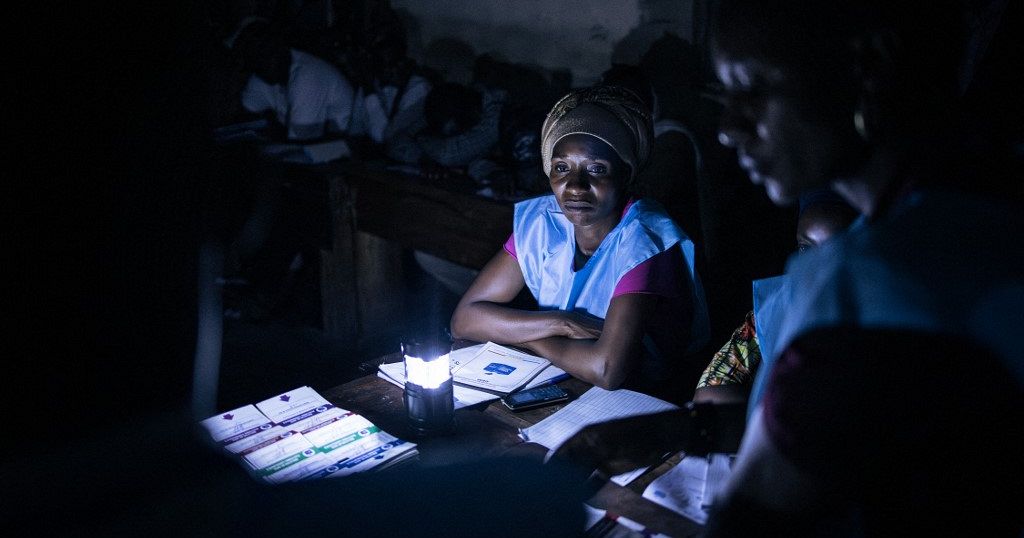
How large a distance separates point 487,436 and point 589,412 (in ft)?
0.91

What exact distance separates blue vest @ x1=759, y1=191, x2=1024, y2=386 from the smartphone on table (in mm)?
1097

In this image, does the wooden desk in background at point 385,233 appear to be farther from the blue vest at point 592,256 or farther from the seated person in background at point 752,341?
the seated person in background at point 752,341

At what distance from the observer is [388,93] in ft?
18.9

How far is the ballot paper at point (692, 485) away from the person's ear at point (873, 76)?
0.77m

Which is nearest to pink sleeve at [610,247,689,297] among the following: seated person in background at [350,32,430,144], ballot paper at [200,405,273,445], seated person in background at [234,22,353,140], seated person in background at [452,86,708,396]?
seated person in background at [452,86,708,396]

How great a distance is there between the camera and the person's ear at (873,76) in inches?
29.9

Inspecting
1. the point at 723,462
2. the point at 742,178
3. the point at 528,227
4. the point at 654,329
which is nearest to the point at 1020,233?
the point at 723,462

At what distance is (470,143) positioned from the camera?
475 cm

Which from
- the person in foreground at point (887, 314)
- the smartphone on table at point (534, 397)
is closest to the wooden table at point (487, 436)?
the smartphone on table at point (534, 397)

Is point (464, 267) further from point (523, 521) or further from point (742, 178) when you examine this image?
point (523, 521)

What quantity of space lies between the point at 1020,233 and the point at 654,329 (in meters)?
1.66

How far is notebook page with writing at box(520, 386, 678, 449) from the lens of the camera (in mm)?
1609

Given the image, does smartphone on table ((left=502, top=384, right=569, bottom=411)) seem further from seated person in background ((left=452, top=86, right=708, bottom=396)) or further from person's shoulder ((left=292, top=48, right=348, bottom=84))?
person's shoulder ((left=292, top=48, right=348, bottom=84))

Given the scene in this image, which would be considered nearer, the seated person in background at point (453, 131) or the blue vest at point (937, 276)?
the blue vest at point (937, 276)
